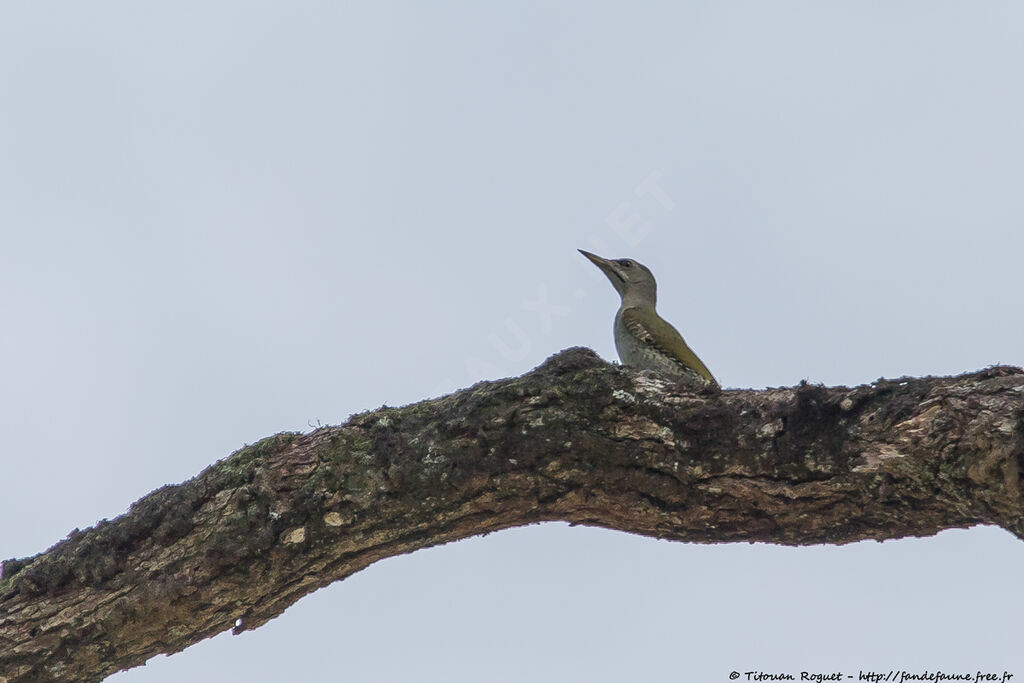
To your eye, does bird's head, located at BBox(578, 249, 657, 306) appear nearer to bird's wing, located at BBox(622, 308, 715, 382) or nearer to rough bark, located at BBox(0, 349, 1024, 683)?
bird's wing, located at BBox(622, 308, 715, 382)

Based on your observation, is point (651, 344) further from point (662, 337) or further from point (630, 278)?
point (630, 278)

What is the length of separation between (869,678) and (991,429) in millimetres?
2312

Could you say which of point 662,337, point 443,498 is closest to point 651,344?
point 662,337

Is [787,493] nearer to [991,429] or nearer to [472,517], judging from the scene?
[991,429]

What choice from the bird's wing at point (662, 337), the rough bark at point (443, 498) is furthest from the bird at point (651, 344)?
the rough bark at point (443, 498)

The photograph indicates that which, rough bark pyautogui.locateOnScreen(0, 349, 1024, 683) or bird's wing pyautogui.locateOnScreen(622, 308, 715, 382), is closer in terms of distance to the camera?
rough bark pyautogui.locateOnScreen(0, 349, 1024, 683)

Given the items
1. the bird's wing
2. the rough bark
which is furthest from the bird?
the rough bark

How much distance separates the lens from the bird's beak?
411 inches

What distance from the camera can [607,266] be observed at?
10562 mm

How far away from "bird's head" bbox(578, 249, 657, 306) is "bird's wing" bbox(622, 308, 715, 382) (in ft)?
3.37

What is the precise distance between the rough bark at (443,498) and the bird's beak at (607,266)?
5576mm

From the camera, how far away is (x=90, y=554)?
477 cm

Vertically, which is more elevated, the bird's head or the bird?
the bird's head

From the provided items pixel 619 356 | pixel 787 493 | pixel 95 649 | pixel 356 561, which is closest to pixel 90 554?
pixel 95 649
